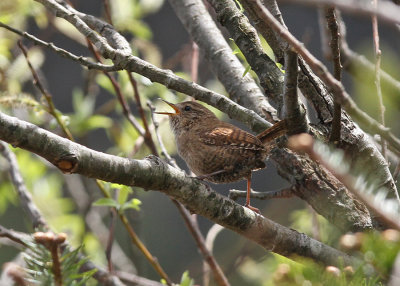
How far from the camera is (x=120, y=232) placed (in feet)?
20.2

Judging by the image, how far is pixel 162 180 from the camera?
166cm

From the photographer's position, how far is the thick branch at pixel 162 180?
4.48 feet

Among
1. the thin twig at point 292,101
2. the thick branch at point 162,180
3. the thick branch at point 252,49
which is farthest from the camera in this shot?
the thick branch at point 252,49

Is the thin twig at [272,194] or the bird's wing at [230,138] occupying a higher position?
the bird's wing at [230,138]

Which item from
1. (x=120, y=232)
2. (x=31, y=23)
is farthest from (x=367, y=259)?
(x=31, y=23)

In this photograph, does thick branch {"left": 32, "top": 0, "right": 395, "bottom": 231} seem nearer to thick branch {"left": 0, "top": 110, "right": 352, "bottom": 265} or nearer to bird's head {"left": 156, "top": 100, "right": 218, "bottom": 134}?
thick branch {"left": 0, "top": 110, "right": 352, "bottom": 265}

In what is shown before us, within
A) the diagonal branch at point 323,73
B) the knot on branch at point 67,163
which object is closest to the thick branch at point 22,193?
the knot on branch at point 67,163

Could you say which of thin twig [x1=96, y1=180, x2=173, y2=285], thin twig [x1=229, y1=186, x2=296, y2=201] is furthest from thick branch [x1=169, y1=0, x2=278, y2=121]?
thin twig [x1=96, y1=180, x2=173, y2=285]

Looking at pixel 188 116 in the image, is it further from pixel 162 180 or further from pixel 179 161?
pixel 179 161

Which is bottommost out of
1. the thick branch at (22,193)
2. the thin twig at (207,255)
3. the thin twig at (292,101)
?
the thin twig at (207,255)

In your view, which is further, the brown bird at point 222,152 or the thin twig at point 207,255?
the brown bird at point 222,152

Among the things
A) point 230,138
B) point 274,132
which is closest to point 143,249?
point 230,138

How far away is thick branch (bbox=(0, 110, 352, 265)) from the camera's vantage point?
1.36m

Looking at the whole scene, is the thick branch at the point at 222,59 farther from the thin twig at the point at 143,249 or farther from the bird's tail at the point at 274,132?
the thin twig at the point at 143,249
